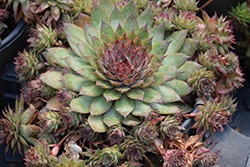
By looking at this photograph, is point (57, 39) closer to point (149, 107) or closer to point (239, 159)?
point (149, 107)

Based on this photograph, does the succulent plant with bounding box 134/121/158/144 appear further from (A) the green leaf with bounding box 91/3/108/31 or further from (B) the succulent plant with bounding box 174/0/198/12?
(B) the succulent plant with bounding box 174/0/198/12

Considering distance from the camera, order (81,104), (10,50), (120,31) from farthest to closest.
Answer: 1. (10,50)
2. (120,31)
3. (81,104)

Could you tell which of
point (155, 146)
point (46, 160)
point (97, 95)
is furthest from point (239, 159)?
point (46, 160)

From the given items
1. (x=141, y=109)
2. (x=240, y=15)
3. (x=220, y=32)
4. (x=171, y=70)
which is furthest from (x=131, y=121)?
(x=240, y=15)

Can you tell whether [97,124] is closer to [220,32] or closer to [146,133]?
[146,133]

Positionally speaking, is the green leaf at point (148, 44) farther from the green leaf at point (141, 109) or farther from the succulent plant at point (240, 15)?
the succulent plant at point (240, 15)

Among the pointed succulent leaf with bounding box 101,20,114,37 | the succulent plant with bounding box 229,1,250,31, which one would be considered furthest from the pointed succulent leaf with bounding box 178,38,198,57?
the succulent plant with bounding box 229,1,250,31

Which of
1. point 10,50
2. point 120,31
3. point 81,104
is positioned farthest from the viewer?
point 10,50
